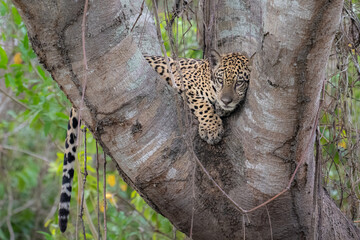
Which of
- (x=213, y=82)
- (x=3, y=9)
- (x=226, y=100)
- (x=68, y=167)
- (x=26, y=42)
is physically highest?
(x=3, y=9)

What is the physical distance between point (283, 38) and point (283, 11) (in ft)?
0.44

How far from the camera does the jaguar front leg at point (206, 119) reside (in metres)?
3.20

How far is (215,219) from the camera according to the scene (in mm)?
3176

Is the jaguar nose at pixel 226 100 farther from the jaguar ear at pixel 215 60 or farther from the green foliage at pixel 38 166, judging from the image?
the green foliage at pixel 38 166

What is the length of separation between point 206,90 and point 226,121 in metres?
1.12

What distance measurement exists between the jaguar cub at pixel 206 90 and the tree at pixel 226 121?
1.79 feet

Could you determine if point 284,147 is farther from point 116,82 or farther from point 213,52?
point 213,52

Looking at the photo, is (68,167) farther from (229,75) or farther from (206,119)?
(229,75)

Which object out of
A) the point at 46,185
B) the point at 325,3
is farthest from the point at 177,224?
the point at 46,185

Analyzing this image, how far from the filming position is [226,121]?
130 inches

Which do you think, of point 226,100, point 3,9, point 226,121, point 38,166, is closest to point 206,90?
point 226,100

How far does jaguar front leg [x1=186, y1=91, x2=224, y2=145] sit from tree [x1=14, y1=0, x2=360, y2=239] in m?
0.06

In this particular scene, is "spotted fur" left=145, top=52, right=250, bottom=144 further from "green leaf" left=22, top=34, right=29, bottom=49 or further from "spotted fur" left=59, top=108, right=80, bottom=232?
"green leaf" left=22, top=34, right=29, bottom=49

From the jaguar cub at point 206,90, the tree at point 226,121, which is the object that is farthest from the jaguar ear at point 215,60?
the tree at point 226,121
